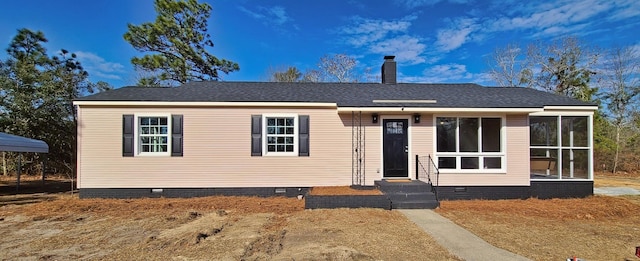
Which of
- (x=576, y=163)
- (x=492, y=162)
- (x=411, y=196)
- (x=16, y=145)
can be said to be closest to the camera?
(x=411, y=196)

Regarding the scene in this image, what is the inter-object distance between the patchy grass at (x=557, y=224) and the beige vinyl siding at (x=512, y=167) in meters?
0.63

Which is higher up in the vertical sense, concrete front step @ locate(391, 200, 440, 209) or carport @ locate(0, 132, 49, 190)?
carport @ locate(0, 132, 49, 190)

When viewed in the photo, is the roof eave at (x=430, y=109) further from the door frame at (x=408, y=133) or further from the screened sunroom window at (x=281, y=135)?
the screened sunroom window at (x=281, y=135)

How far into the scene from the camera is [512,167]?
959 centimetres

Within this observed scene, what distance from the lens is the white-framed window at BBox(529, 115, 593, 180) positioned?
1002cm

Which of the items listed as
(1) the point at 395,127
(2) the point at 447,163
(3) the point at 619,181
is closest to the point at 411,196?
(2) the point at 447,163

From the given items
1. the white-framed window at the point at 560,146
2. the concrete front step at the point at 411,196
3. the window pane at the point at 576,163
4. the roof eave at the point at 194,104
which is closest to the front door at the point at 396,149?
the concrete front step at the point at 411,196

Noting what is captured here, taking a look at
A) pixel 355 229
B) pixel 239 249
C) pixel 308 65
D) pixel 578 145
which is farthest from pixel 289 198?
pixel 308 65

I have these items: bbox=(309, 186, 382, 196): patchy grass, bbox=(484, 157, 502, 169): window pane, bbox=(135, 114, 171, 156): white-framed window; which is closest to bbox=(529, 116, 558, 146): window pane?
bbox=(484, 157, 502, 169): window pane

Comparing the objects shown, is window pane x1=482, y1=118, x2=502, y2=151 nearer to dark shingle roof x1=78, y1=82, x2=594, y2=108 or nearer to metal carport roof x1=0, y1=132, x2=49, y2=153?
dark shingle roof x1=78, y1=82, x2=594, y2=108

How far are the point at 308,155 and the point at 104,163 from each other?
6127 millimetres

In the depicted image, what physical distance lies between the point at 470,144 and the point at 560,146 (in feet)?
9.99

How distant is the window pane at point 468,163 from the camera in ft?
31.7

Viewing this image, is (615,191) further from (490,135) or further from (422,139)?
(422,139)
